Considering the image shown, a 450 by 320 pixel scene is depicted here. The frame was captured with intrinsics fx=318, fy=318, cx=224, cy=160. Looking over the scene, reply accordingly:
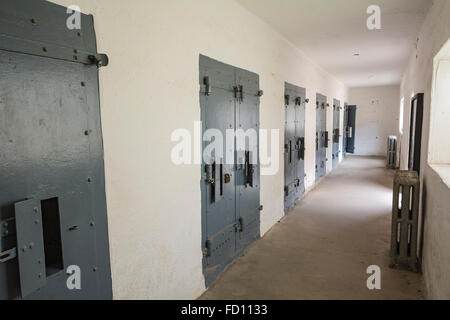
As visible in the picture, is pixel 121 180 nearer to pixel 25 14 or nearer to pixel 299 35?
pixel 25 14

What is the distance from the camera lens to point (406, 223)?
3.16 m

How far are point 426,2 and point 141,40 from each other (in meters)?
3.09

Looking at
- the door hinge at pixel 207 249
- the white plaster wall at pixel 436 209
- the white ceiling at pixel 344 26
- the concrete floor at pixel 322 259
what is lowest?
the concrete floor at pixel 322 259

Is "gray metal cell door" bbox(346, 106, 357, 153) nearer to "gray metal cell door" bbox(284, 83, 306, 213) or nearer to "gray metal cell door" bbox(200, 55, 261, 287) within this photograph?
"gray metal cell door" bbox(284, 83, 306, 213)

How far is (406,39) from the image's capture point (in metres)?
4.91

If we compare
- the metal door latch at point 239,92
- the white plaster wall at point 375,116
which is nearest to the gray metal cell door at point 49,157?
the metal door latch at point 239,92

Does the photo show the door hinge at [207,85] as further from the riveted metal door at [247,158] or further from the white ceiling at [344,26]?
the white ceiling at [344,26]

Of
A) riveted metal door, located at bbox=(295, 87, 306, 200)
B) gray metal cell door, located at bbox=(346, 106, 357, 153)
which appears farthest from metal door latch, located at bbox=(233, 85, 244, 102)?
gray metal cell door, located at bbox=(346, 106, 357, 153)

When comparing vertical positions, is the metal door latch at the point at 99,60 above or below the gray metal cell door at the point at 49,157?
above

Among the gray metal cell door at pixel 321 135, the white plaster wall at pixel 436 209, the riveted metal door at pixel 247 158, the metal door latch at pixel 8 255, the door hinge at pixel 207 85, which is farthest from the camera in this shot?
the gray metal cell door at pixel 321 135

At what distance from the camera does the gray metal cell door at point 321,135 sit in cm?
725

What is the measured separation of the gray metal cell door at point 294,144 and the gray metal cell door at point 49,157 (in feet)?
11.7

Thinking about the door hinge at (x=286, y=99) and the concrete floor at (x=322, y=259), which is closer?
the concrete floor at (x=322, y=259)

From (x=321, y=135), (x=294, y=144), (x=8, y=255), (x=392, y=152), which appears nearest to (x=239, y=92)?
(x=294, y=144)
